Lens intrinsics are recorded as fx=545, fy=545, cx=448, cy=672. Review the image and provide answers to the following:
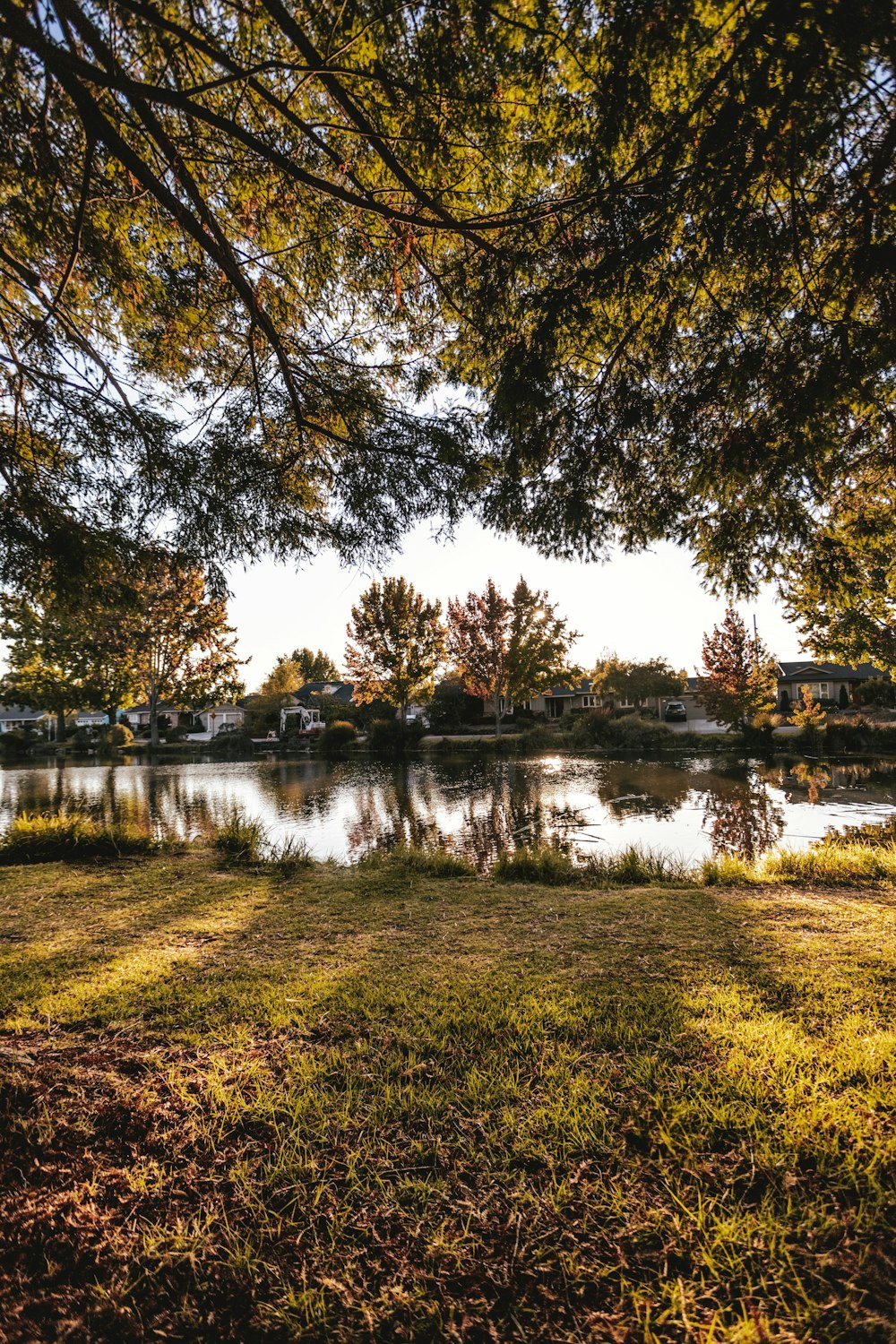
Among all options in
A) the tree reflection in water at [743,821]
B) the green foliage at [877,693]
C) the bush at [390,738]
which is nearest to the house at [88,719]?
the bush at [390,738]

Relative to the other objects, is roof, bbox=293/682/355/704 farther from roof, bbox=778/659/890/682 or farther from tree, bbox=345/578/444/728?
roof, bbox=778/659/890/682

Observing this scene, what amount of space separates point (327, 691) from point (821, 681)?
152 ft

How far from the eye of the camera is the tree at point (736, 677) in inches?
1107

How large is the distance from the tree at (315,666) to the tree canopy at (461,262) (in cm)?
7344

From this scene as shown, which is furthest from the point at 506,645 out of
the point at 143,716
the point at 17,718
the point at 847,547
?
the point at 17,718

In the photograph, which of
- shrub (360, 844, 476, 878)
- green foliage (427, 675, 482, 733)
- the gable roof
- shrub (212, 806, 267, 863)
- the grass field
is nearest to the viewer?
the grass field

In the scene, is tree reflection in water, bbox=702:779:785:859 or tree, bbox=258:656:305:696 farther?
tree, bbox=258:656:305:696

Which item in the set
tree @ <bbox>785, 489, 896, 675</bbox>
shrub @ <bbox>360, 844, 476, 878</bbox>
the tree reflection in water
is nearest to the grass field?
tree @ <bbox>785, 489, 896, 675</bbox>

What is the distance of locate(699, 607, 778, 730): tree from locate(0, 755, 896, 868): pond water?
5842 millimetres

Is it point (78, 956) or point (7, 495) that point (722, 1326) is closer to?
point (78, 956)

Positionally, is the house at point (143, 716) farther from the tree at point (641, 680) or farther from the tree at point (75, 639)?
the tree at point (641, 680)

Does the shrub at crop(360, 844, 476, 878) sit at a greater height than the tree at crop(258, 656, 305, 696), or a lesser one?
lesser

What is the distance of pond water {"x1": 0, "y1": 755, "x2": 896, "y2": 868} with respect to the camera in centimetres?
1060

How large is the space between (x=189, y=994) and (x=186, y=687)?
35.4 meters
